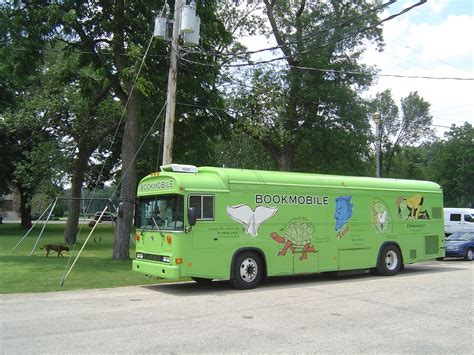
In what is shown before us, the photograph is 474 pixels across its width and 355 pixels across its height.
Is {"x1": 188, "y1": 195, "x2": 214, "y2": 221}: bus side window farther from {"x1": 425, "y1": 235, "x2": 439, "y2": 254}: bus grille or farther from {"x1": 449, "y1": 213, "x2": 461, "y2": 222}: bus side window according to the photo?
{"x1": 449, "y1": 213, "x2": 461, "y2": 222}: bus side window

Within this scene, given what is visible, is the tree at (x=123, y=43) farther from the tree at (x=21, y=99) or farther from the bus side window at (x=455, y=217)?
the bus side window at (x=455, y=217)

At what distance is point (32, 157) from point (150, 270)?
62.8ft

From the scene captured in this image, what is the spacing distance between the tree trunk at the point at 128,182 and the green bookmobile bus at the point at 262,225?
230 inches

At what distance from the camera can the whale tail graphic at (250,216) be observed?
13.1 metres

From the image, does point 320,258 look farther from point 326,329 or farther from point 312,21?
point 312,21

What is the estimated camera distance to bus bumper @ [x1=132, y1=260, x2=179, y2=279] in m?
12.0

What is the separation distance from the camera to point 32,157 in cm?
2920

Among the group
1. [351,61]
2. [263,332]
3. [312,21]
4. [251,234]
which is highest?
[312,21]

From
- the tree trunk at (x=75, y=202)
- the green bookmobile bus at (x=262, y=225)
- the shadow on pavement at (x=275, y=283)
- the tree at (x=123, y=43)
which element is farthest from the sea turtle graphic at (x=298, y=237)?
the tree trunk at (x=75, y=202)

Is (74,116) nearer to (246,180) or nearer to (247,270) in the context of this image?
(246,180)

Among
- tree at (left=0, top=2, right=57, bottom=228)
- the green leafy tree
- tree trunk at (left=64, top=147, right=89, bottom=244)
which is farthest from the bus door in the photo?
the green leafy tree

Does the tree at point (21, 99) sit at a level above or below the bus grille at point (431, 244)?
above

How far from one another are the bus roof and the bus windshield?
0.38m

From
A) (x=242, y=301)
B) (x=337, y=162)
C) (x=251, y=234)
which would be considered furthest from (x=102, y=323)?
(x=337, y=162)
